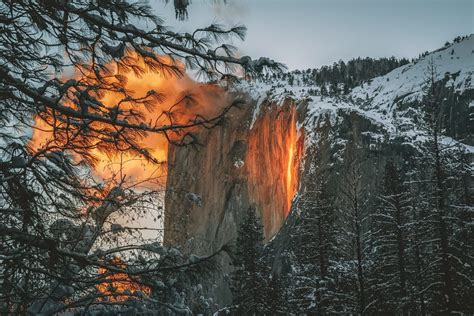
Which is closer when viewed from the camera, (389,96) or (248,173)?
(248,173)

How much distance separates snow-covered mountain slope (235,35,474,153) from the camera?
48.0 metres

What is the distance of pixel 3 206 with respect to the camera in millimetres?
3969

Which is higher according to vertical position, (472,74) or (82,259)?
(472,74)

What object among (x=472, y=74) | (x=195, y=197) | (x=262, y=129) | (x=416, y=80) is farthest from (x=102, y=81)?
(x=416, y=80)

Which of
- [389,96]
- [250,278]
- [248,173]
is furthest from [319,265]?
[389,96]

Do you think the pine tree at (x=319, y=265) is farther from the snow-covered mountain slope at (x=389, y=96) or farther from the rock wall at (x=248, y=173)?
the rock wall at (x=248, y=173)

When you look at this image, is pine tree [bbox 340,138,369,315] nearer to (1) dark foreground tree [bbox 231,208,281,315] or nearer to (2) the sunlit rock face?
(1) dark foreground tree [bbox 231,208,281,315]

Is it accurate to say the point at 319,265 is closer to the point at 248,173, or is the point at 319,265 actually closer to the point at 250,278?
the point at 250,278

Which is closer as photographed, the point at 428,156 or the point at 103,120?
the point at 103,120

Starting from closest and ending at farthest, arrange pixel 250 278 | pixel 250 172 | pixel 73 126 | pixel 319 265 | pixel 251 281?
pixel 73 126 → pixel 319 265 → pixel 251 281 → pixel 250 278 → pixel 250 172

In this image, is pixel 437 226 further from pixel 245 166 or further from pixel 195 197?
pixel 245 166

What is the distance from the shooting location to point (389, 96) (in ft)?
249

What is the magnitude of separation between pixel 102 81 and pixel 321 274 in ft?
62.8

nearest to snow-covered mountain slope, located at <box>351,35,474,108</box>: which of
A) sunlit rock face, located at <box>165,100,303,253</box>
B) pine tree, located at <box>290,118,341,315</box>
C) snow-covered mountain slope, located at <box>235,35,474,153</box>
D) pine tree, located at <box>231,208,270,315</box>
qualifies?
snow-covered mountain slope, located at <box>235,35,474,153</box>
